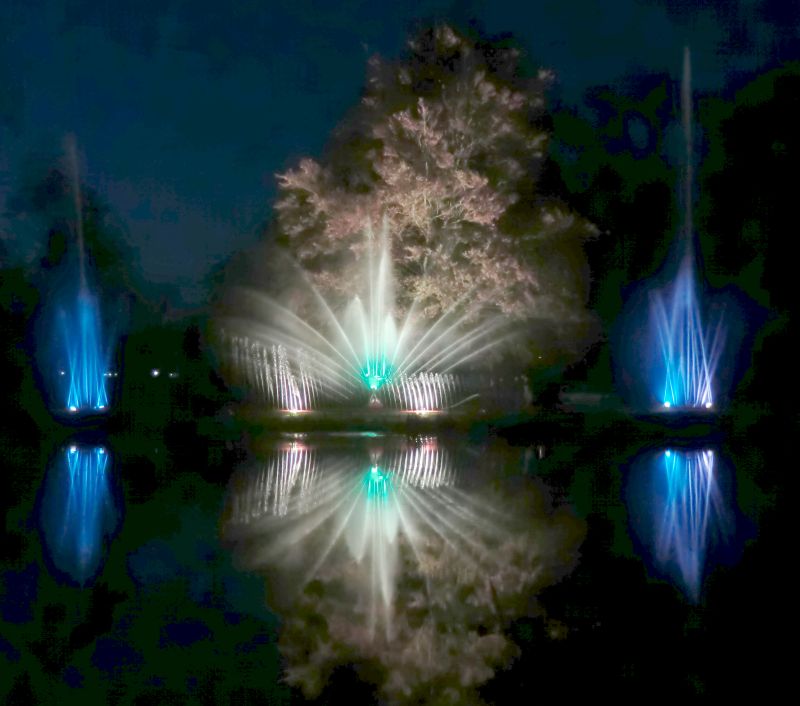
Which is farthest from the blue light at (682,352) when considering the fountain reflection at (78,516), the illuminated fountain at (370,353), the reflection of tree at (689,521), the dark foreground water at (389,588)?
the fountain reflection at (78,516)

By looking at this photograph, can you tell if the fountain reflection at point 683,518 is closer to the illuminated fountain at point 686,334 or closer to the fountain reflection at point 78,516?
the fountain reflection at point 78,516

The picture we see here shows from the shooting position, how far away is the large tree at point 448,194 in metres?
28.1

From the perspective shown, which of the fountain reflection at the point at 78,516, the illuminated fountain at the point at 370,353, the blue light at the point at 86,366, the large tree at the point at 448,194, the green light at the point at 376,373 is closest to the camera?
the fountain reflection at the point at 78,516

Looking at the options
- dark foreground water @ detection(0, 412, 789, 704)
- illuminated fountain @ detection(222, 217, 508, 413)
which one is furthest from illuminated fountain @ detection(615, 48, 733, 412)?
dark foreground water @ detection(0, 412, 789, 704)

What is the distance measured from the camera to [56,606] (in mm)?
7363

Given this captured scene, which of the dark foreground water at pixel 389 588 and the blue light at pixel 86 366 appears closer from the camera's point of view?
the dark foreground water at pixel 389 588

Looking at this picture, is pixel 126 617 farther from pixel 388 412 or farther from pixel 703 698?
pixel 388 412

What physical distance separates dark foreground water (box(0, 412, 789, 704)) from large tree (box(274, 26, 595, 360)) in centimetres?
1378

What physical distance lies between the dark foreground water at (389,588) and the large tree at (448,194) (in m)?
13.8

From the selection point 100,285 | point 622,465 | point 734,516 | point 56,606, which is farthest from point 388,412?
point 100,285

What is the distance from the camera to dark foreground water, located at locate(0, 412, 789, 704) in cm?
573

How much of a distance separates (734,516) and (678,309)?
22.4 metres

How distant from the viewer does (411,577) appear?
818 centimetres

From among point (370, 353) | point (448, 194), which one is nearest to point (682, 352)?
point (448, 194)
